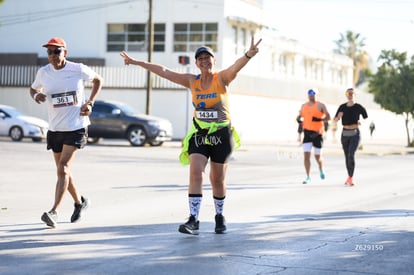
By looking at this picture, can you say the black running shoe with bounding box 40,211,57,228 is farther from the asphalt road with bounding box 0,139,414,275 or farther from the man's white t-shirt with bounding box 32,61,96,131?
the man's white t-shirt with bounding box 32,61,96,131

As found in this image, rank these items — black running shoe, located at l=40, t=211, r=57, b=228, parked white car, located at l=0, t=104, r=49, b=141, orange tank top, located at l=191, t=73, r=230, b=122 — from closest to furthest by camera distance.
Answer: orange tank top, located at l=191, t=73, r=230, b=122 → black running shoe, located at l=40, t=211, r=57, b=228 → parked white car, located at l=0, t=104, r=49, b=141

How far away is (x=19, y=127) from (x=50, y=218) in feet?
81.9

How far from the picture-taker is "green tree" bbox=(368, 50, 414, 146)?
50.3 meters

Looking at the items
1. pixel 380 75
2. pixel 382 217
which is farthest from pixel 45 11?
pixel 382 217

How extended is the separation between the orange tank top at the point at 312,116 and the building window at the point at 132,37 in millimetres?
33433

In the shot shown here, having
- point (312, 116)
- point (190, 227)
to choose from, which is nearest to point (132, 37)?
point (312, 116)

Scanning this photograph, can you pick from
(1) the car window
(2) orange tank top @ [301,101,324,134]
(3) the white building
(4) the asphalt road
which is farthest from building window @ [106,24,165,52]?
(2) orange tank top @ [301,101,324,134]

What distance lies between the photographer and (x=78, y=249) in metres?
7.90

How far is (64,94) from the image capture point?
9.55m

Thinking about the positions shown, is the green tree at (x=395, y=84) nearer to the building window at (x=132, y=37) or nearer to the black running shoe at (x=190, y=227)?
the building window at (x=132, y=37)

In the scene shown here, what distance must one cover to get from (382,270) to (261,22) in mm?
47312

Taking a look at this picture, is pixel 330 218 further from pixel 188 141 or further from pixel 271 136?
pixel 271 136

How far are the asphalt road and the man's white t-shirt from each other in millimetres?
1150

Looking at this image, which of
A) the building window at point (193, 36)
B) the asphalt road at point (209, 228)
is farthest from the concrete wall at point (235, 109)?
the asphalt road at point (209, 228)
